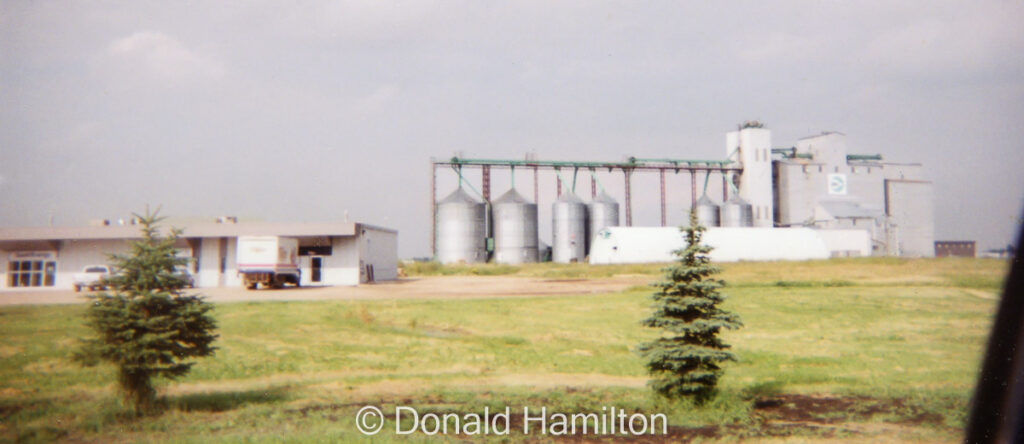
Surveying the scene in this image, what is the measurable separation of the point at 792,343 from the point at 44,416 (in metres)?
16.8

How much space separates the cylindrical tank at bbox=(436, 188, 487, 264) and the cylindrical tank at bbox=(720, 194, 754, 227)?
2618cm

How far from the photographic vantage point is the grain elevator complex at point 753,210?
66062mm

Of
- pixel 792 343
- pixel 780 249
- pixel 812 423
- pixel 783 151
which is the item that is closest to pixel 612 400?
pixel 812 423

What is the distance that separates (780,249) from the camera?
65250 mm

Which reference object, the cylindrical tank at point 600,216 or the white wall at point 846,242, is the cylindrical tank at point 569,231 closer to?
the cylindrical tank at point 600,216

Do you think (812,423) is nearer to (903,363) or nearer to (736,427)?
(736,427)

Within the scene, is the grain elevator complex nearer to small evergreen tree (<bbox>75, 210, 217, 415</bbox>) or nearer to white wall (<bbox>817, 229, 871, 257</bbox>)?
white wall (<bbox>817, 229, 871, 257</bbox>)

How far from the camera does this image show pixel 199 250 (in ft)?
139

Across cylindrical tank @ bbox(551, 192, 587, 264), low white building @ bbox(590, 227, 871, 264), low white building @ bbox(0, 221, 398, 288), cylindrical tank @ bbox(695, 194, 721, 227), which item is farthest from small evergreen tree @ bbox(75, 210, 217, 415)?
cylindrical tank @ bbox(695, 194, 721, 227)

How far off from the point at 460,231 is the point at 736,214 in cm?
2959

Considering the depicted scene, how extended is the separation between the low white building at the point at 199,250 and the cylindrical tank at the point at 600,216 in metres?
32.6

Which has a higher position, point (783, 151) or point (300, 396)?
point (783, 151)

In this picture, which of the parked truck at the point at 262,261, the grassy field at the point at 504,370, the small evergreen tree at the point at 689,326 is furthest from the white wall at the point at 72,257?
the small evergreen tree at the point at 689,326

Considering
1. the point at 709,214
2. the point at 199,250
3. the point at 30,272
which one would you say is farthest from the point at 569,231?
the point at 30,272
